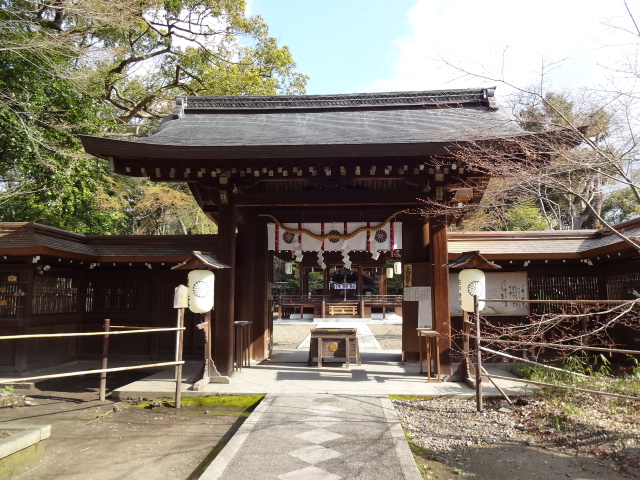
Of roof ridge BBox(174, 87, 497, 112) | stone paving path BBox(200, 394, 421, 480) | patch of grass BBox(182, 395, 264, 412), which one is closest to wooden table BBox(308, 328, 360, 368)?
patch of grass BBox(182, 395, 264, 412)

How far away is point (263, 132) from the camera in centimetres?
866

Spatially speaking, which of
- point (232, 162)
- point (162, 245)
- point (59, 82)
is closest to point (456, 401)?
point (232, 162)

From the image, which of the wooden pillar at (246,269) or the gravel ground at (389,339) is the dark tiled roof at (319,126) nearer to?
the wooden pillar at (246,269)

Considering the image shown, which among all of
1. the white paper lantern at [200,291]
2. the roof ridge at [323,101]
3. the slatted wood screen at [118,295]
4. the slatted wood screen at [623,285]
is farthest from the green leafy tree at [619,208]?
the slatted wood screen at [118,295]

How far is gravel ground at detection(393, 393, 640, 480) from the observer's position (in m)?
3.88

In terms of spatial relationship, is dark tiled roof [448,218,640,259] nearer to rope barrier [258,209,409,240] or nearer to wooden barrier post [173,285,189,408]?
rope barrier [258,209,409,240]

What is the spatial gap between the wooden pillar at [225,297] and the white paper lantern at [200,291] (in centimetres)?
68

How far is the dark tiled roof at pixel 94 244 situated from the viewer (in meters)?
8.02

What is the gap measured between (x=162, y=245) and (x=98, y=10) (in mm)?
6744

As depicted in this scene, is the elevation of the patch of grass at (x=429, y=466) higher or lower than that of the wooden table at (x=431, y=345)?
lower

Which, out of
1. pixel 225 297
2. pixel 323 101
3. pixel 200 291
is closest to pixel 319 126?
pixel 323 101

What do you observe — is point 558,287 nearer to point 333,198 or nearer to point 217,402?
point 333,198

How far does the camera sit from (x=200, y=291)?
6684mm

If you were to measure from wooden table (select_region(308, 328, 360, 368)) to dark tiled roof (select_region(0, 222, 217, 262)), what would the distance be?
327 cm
